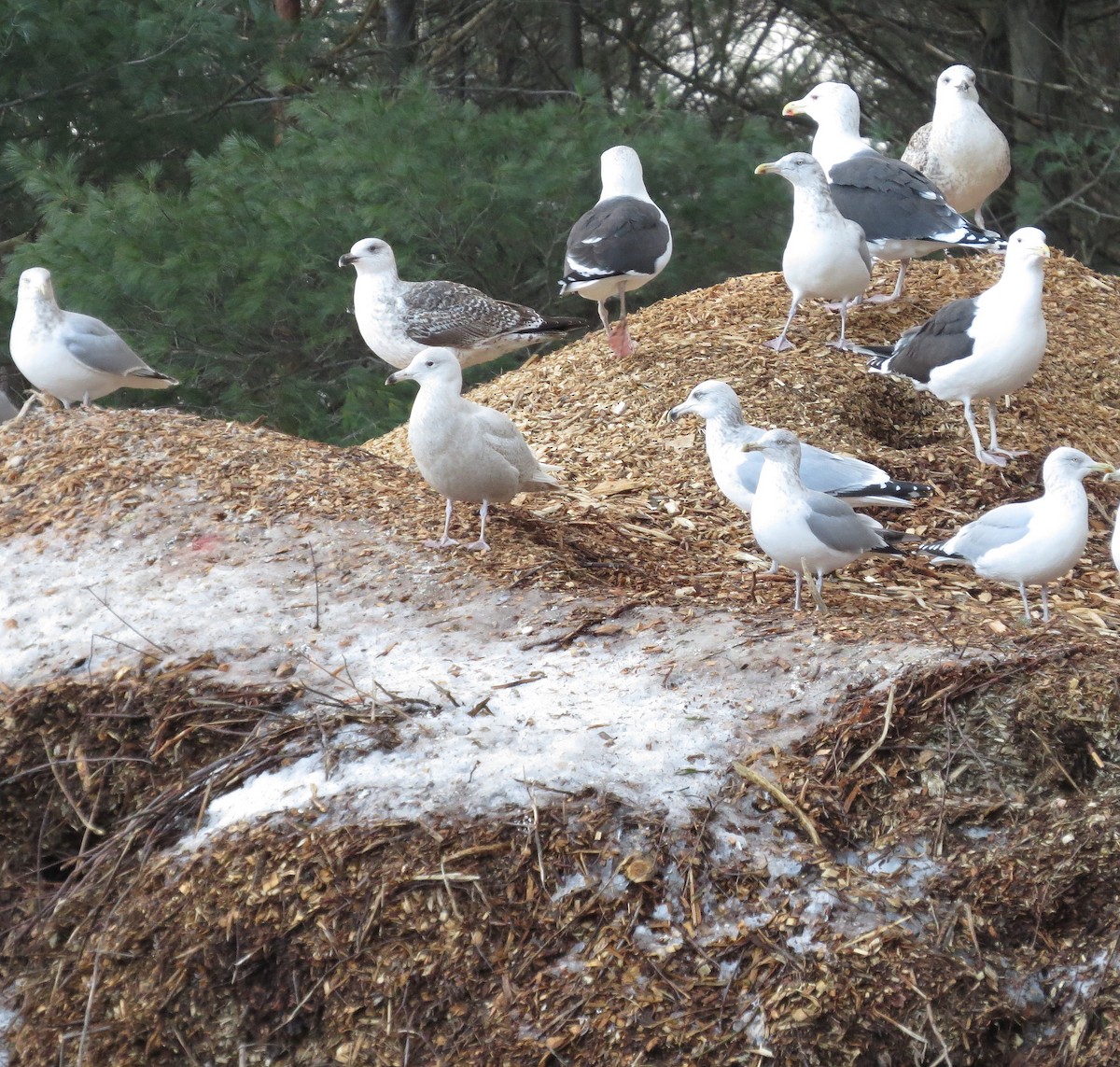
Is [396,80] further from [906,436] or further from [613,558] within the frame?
[613,558]

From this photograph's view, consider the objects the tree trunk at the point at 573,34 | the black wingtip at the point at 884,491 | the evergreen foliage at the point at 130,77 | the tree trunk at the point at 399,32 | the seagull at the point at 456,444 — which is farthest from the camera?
the tree trunk at the point at 573,34

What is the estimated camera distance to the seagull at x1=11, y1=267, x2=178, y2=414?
17.7 ft

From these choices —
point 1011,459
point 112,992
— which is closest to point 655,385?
point 1011,459

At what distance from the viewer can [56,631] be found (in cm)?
398

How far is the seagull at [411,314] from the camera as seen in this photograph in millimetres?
5895

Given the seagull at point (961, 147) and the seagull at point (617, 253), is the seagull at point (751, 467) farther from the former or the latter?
the seagull at point (961, 147)

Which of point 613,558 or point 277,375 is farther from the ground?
point 613,558

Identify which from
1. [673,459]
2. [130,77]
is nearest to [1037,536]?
[673,459]

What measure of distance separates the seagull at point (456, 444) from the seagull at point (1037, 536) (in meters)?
1.28

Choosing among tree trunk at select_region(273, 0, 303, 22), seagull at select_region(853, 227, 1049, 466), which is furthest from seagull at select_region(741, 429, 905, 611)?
tree trunk at select_region(273, 0, 303, 22)

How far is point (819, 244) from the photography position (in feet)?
18.8

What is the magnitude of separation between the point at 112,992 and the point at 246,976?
11.9 inches

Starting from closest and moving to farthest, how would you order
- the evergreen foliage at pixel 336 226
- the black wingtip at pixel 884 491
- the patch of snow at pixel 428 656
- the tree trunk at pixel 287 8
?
the patch of snow at pixel 428 656
the black wingtip at pixel 884 491
the evergreen foliage at pixel 336 226
the tree trunk at pixel 287 8

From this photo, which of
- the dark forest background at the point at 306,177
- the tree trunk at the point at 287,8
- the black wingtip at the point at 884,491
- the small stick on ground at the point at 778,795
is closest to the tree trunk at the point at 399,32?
the dark forest background at the point at 306,177
